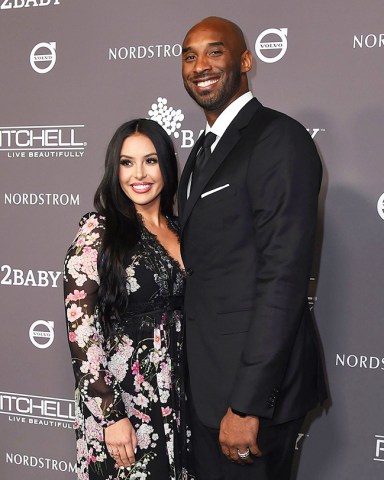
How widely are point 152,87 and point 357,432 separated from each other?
1.65 metres

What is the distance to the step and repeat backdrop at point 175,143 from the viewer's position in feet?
7.57

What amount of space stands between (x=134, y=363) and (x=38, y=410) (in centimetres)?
118

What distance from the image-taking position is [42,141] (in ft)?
9.06

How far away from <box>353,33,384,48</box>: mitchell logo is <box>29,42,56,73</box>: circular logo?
132cm

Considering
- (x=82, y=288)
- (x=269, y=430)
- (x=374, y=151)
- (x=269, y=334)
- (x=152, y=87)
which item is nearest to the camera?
(x=269, y=334)

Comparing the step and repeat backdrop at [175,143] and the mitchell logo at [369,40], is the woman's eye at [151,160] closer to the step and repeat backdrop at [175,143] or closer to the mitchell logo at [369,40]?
the step and repeat backdrop at [175,143]

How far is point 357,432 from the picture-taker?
2385 mm

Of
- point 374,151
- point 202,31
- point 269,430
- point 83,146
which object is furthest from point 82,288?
point 374,151

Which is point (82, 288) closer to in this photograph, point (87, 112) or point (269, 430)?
point (269, 430)

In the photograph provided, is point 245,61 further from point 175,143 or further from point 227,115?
point 175,143

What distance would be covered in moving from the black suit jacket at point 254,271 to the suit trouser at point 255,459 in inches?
2.6

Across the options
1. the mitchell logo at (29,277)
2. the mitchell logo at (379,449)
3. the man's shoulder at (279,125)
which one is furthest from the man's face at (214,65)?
the mitchell logo at (379,449)

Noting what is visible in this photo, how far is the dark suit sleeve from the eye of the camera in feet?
4.80

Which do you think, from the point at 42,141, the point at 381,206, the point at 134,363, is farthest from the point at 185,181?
the point at 42,141
